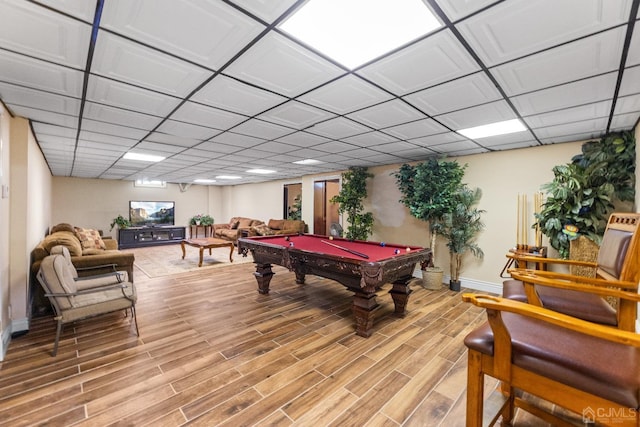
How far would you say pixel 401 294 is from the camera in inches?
129

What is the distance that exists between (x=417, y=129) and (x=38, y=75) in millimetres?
3472

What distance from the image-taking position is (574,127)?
3.03m

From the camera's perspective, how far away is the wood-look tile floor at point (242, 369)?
5.60 feet

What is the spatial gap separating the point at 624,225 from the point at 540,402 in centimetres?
160

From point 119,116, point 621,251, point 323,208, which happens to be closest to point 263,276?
point 119,116

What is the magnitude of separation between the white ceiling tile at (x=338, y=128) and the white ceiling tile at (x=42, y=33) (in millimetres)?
2069

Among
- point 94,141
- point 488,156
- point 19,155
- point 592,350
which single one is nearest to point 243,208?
point 94,141

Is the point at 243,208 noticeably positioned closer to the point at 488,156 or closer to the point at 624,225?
the point at 488,156

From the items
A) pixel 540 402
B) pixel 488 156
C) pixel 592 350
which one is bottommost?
pixel 540 402

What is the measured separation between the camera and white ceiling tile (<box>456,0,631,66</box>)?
A: 4.16 ft

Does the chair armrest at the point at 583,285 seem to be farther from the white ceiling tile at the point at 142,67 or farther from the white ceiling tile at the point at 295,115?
the white ceiling tile at the point at 142,67

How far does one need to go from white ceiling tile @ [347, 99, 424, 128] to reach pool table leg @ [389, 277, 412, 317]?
188 cm

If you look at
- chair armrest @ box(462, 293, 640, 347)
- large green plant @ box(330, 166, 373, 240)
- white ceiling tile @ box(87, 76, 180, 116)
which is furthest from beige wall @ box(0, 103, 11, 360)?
large green plant @ box(330, 166, 373, 240)

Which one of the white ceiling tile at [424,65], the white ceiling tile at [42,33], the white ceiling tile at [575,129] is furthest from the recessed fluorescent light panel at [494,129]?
the white ceiling tile at [42,33]
